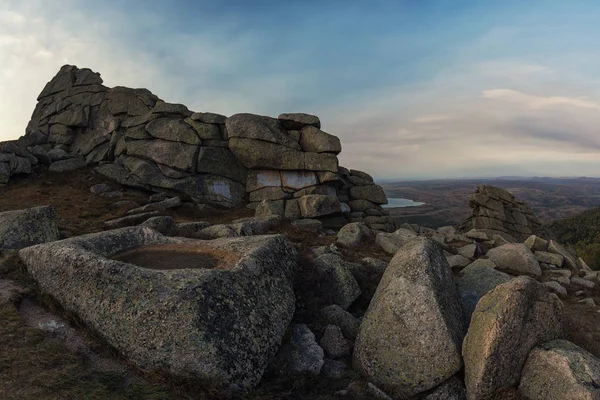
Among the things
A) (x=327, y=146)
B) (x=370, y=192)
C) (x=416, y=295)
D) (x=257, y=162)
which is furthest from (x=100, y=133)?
(x=416, y=295)

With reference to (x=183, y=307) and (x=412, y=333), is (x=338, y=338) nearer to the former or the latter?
(x=412, y=333)

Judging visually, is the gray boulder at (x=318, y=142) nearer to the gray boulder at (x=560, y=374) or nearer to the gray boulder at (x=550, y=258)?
the gray boulder at (x=550, y=258)

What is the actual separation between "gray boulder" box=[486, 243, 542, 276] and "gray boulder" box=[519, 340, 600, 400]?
15639mm

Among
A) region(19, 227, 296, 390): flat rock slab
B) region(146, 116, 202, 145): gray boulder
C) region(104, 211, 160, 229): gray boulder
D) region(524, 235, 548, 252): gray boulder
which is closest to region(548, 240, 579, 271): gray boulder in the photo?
region(524, 235, 548, 252): gray boulder

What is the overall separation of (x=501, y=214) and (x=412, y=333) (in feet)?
151

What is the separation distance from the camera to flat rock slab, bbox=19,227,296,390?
8.71 metres

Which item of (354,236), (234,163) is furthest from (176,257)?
(234,163)

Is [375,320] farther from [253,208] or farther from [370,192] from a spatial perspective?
[370,192]

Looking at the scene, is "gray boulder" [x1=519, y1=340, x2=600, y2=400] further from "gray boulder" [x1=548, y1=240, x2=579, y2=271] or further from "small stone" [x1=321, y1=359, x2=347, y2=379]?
"gray boulder" [x1=548, y1=240, x2=579, y2=271]

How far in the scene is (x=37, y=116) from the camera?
2173 inches

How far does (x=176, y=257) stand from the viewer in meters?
13.8

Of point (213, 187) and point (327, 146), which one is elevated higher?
point (327, 146)

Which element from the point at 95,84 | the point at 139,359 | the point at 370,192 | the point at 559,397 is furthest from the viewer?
the point at 95,84

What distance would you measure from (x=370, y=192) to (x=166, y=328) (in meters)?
34.4
